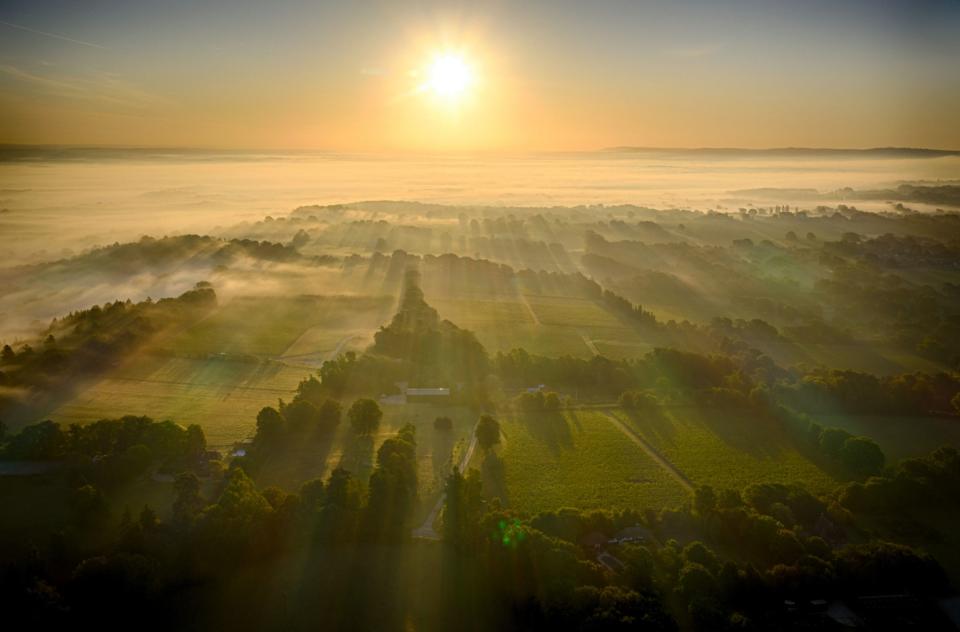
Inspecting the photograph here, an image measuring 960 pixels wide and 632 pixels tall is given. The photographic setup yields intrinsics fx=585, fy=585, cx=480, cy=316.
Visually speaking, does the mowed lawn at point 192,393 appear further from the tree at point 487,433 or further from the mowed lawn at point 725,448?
the mowed lawn at point 725,448

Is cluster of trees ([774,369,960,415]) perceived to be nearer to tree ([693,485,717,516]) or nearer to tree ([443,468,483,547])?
tree ([693,485,717,516])

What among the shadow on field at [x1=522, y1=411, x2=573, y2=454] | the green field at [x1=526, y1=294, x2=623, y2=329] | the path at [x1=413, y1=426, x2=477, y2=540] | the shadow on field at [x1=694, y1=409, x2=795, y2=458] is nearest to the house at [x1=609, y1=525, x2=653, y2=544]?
the path at [x1=413, y1=426, x2=477, y2=540]

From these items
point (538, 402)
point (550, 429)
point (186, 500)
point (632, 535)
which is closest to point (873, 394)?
point (550, 429)

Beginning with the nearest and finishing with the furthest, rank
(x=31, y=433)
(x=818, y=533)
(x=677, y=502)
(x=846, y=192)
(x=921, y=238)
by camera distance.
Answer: (x=818, y=533) < (x=677, y=502) < (x=31, y=433) < (x=921, y=238) < (x=846, y=192)

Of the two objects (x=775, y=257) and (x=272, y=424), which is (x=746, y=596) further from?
(x=775, y=257)

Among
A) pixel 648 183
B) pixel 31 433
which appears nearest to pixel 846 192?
pixel 648 183

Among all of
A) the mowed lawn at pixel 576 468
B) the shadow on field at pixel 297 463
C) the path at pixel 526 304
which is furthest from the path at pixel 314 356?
the path at pixel 526 304

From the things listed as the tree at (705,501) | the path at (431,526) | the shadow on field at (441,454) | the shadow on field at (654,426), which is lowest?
the path at (431,526)

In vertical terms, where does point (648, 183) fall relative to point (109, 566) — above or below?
above
